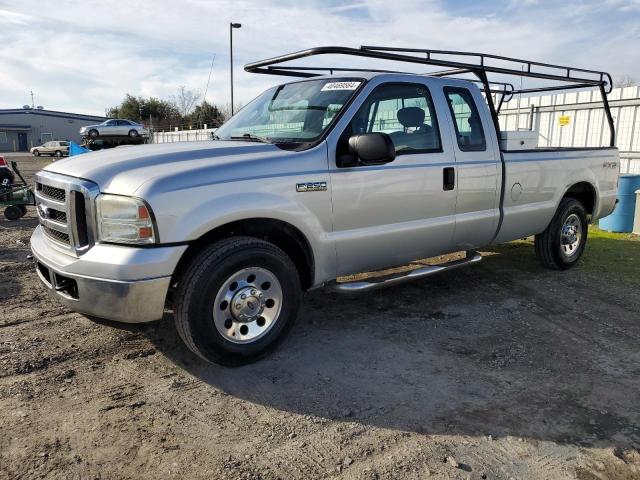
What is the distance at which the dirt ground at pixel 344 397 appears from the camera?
2588 millimetres

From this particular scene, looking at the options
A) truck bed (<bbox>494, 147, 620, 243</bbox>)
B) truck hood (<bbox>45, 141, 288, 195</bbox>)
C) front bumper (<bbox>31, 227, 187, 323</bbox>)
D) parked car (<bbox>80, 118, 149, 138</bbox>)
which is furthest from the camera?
parked car (<bbox>80, 118, 149, 138</bbox>)

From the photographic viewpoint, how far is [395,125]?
4.40 metres

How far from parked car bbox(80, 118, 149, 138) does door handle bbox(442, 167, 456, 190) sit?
3236 centimetres

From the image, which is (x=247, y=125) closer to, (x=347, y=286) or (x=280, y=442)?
(x=347, y=286)

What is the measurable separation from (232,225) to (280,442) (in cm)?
144

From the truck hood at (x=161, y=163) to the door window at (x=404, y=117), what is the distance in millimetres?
966

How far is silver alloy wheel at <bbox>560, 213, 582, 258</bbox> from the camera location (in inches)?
241

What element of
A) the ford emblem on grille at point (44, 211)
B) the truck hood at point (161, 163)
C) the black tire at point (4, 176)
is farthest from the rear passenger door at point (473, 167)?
the black tire at point (4, 176)

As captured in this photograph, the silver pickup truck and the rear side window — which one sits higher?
the rear side window

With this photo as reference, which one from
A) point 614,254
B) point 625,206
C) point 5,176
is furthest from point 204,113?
point 614,254

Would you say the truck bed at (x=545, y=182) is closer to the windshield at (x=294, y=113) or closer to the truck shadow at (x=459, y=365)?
the truck shadow at (x=459, y=365)

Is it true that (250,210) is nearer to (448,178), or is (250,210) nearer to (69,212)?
(69,212)

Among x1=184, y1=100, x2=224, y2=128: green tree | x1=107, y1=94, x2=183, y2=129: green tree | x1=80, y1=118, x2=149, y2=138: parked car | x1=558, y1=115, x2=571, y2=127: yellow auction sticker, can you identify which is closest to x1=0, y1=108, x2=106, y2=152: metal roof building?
x1=107, y1=94, x2=183, y2=129: green tree

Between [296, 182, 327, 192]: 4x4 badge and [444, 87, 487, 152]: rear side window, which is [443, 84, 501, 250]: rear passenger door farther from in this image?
[296, 182, 327, 192]: 4x4 badge
